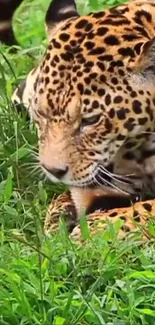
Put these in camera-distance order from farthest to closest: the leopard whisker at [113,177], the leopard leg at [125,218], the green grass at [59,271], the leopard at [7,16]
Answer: the leopard at [7,16]
the leopard whisker at [113,177]
the leopard leg at [125,218]
the green grass at [59,271]

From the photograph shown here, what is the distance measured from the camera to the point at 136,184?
26.2ft

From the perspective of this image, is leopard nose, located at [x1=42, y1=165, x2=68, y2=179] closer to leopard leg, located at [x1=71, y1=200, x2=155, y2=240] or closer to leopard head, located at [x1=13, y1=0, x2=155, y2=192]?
leopard head, located at [x1=13, y1=0, x2=155, y2=192]

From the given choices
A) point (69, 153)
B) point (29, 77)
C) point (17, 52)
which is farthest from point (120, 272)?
point (17, 52)

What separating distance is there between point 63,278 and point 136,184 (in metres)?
1.23

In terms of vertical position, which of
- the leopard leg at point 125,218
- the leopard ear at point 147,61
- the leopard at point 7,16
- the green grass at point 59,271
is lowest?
the leopard at point 7,16

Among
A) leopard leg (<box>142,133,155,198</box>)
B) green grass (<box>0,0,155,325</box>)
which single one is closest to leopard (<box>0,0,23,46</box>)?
green grass (<box>0,0,155,325</box>)

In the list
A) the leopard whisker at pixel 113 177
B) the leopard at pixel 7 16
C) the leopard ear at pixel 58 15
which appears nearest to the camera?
the leopard whisker at pixel 113 177

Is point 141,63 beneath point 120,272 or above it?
above

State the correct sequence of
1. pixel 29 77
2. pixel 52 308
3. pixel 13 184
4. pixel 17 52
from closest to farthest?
pixel 52 308
pixel 13 184
pixel 29 77
pixel 17 52

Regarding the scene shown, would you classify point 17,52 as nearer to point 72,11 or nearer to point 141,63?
point 72,11

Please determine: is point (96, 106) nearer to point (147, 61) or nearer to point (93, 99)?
point (93, 99)

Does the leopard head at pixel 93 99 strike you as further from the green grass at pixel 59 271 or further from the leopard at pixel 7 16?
the leopard at pixel 7 16

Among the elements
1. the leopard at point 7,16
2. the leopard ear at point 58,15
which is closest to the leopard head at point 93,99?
the leopard ear at point 58,15

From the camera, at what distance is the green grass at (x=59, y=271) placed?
6539mm
